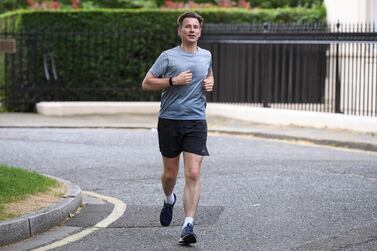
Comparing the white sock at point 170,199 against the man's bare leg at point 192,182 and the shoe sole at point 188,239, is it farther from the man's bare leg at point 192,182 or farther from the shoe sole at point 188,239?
the shoe sole at point 188,239

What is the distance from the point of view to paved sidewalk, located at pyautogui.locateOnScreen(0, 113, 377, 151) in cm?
1664

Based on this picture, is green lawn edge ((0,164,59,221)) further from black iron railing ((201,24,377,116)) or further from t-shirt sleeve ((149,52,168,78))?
black iron railing ((201,24,377,116))

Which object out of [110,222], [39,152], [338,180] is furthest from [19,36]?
[110,222]

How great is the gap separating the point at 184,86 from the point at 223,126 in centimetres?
1100

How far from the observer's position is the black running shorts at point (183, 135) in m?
8.38

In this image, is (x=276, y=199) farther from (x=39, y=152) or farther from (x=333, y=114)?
(x=333, y=114)

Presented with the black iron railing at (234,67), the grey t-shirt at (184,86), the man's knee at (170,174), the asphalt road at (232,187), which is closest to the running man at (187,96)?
the grey t-shirt at (184,86)

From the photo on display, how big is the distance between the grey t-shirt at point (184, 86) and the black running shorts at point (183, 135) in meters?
0.05

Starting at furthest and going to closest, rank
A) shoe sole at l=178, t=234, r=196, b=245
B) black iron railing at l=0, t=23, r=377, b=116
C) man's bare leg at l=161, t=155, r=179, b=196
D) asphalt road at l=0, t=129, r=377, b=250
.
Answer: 1. black iron railing at l=0, t=23, r=377, b=116
2. man's bare leg at l=161, t=155, r=179, b=196
3. asphalt road at l=0, t=129, r=377, b=250
4. shoe sole at l=178, t=234, r=196, b=245

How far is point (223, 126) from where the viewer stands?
19.3 metres

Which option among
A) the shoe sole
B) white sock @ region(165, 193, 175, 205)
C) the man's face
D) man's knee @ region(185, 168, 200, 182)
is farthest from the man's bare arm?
the shoe sole

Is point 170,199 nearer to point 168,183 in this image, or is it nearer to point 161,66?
point 168,183

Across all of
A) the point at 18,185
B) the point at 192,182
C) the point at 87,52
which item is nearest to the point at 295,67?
the point at 87,52

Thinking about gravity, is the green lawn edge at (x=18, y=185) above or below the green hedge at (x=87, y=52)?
below
